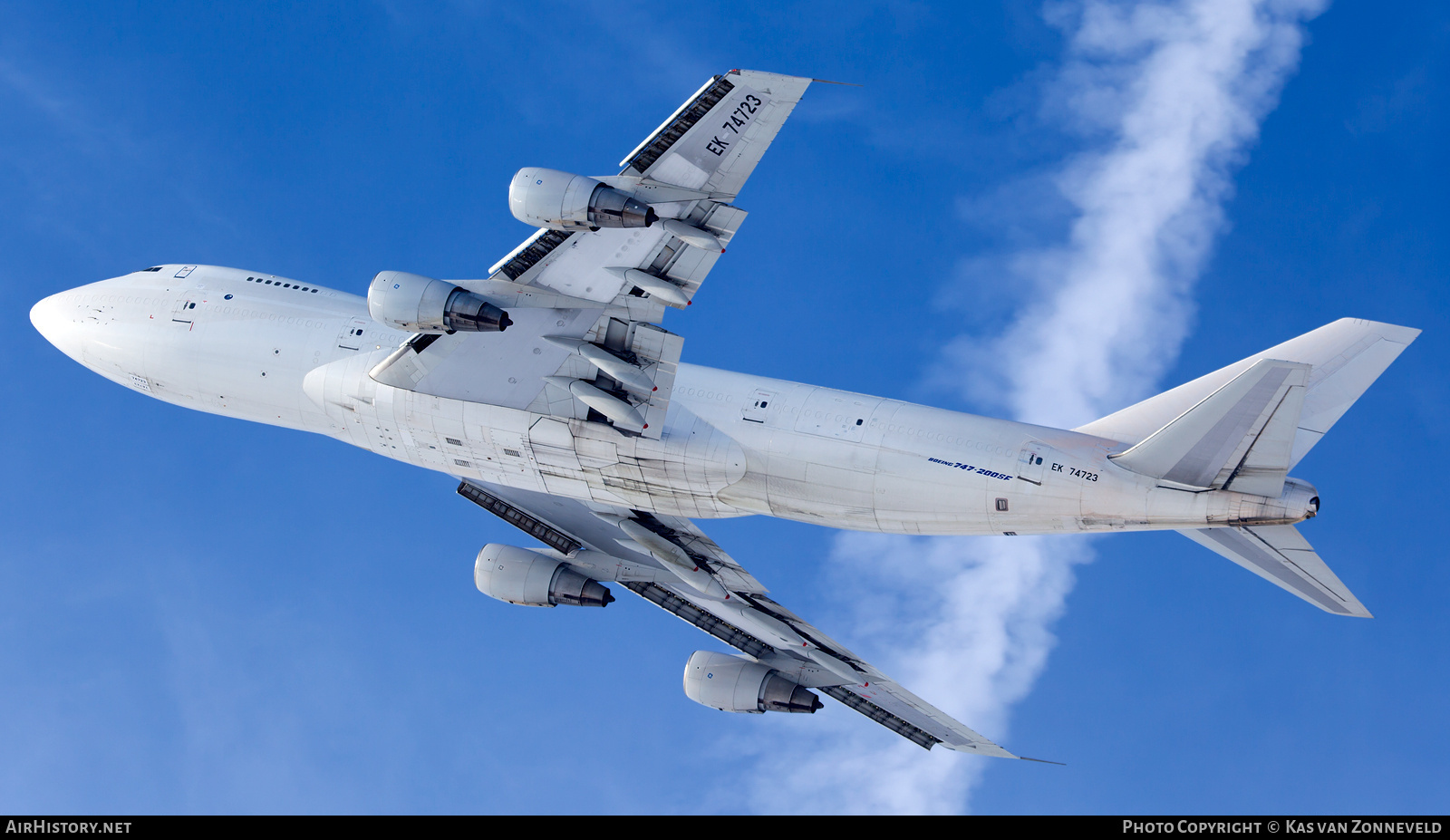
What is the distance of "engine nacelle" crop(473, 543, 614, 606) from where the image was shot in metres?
31.8

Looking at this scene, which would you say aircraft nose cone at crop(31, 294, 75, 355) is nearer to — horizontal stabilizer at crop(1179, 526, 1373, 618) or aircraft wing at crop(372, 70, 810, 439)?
aircraft wing at crop(372, 70, 810, 439)

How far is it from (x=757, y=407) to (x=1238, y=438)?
33.4 feet

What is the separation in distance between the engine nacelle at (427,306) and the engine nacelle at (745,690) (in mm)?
13810

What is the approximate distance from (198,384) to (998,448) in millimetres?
20013

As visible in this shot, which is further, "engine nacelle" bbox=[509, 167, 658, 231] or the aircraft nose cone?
the aircraft nose cone

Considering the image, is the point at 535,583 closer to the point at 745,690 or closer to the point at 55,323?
the point at 745,690

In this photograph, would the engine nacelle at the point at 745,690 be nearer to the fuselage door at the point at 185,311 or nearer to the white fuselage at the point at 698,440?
the white fuselage at the point at 698,440

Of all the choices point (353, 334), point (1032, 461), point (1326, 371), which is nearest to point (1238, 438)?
point (1032, 461)

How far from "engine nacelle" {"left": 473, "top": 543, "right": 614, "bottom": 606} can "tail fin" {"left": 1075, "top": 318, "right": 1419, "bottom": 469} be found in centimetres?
1431

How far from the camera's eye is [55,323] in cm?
3166

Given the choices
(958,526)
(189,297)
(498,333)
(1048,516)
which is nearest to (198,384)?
(189,297)

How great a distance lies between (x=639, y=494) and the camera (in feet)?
89.1

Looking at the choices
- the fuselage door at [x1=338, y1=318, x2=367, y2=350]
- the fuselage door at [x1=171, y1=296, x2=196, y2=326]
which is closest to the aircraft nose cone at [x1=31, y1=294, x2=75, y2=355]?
the fuselage door at [x1=171, y1=296, x2=196, y2=326]

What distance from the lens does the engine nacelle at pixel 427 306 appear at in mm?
23719
